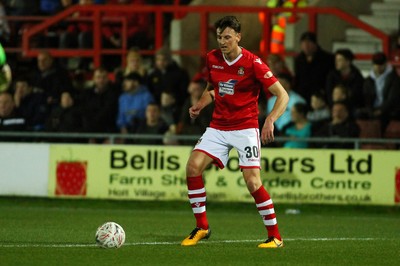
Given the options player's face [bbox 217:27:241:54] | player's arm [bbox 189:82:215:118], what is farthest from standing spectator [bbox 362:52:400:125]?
player's face [bbox 217:27:241:54]

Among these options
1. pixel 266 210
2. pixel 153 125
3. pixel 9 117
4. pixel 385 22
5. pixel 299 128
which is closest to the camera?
pixel 266 210

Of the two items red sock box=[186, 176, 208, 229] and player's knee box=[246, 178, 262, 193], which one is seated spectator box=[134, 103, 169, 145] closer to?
red sock box=[186, 176, 208, 229]

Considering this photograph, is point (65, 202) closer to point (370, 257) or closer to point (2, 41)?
point (2, 41)

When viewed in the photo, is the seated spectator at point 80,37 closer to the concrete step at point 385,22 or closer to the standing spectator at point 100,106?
the standing spectator at point 100,106

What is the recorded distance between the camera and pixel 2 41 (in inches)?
920

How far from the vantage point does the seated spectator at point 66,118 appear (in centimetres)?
1895

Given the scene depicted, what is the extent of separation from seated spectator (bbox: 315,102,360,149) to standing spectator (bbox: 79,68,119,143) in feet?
11.7

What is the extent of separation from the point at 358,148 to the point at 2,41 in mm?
8831

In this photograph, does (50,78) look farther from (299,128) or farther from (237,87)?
(237,87)

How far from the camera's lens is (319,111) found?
18078 mm

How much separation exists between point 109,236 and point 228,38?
7.32ft

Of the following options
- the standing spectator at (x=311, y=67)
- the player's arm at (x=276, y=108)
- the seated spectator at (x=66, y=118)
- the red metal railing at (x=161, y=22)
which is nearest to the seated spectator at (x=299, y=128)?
the standing spectator at (x=311, y=67)

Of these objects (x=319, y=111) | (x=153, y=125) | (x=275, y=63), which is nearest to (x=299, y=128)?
(x=319, y=111)

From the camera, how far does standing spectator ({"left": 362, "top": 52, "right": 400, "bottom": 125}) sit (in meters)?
18.1
